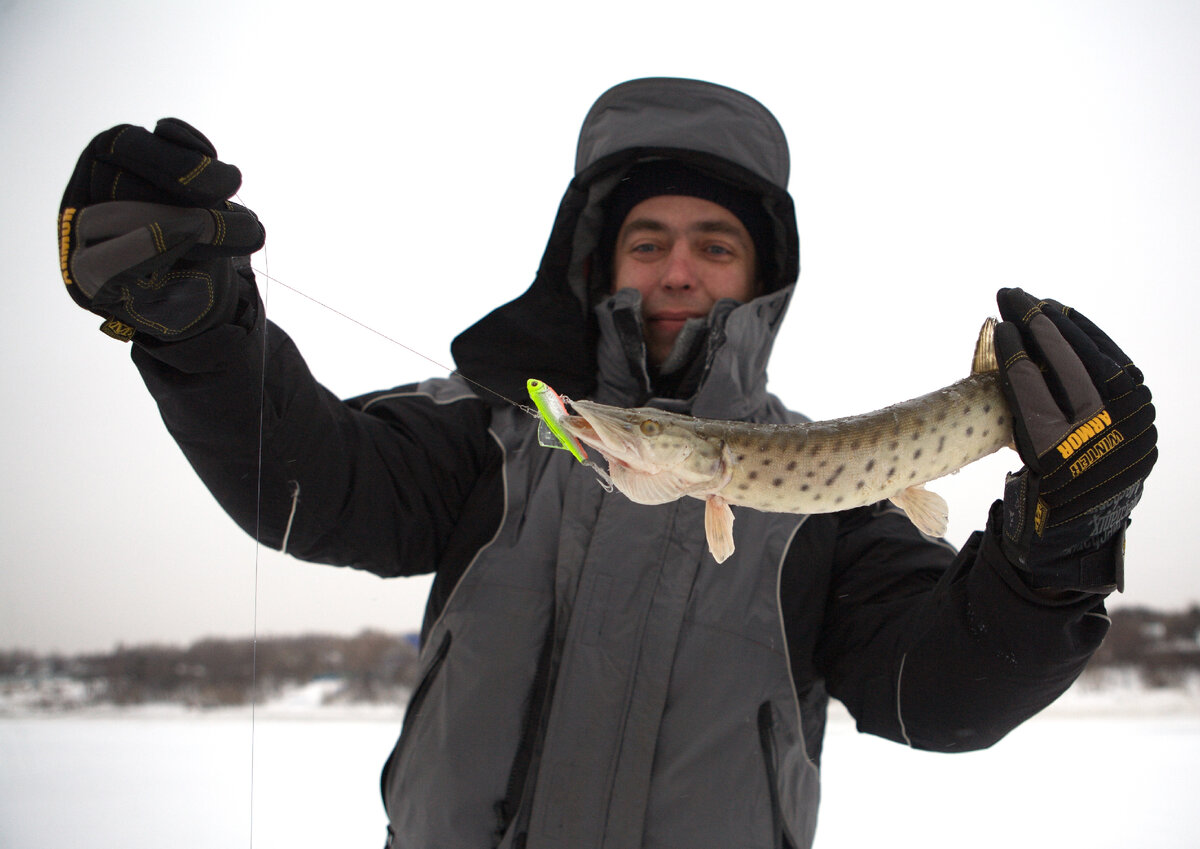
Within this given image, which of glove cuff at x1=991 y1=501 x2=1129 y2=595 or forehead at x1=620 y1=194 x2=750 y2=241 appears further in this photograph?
forehead at x1=620 y1=194 x2=750 y2=241

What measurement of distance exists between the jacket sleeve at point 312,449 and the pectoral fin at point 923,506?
125cm

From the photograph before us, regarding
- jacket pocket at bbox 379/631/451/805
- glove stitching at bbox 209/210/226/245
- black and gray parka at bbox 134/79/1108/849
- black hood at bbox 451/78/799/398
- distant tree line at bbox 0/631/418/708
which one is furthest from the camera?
distant tree line at bbox 0/631/418/708

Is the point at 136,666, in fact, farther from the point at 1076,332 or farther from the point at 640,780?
the point at 1076,332

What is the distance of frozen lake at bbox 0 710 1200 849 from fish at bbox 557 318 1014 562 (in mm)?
1682

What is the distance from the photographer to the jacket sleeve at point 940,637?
4.62 ft

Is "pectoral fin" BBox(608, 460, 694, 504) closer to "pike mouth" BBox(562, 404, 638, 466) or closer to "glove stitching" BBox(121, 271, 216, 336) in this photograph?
"pike mouth" BBox(562, 404, 638, 466)

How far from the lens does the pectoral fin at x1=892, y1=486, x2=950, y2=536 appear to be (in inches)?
52.3

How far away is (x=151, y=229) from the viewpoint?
1169 mm

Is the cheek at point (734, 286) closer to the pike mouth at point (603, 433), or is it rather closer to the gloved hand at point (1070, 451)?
the gloved hand at point (1070, 451)

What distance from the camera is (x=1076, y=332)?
1.36 metres

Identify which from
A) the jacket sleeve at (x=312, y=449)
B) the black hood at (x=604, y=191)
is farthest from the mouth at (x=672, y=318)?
the jacket sleeve at (x=312, y=449)

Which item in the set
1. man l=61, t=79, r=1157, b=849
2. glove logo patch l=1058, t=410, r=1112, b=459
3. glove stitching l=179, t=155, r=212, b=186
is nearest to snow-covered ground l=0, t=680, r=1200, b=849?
man l=61, t=79, r=1157, b=849

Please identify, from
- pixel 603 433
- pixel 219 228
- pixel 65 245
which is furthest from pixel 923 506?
pixel 65 245

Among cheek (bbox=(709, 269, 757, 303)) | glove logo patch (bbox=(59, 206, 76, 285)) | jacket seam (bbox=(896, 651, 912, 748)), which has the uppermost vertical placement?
cheek (bbox=(709, 269, 757, 303))
